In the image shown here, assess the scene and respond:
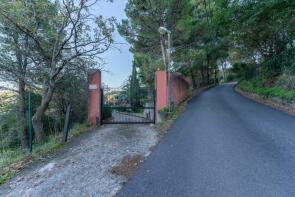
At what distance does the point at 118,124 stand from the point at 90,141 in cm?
269

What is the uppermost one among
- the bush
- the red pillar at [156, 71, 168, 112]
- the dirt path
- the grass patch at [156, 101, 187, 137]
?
the red pillar at [156, 71, 168, 112]

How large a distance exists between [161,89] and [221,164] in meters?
5.97

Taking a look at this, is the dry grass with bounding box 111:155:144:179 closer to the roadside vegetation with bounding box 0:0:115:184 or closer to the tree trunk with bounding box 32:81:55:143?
the roadside vegetation with bounding box 0:0:115:184

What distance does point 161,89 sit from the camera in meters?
10.2

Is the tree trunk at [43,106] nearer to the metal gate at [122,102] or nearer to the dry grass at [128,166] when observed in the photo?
the metal gate at [122,102]

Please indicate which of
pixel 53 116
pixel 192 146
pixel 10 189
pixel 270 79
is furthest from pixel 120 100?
pixel 270 79

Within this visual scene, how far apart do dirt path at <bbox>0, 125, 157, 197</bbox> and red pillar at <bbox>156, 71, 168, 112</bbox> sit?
9.57ft

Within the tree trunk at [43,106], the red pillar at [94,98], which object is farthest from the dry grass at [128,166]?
the red pillar at [94,98]

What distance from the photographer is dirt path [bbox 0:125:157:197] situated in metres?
3.83

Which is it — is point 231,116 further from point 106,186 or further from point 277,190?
point 106,186

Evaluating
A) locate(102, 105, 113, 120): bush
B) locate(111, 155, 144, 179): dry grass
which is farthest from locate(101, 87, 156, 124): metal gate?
locate(111, 155, 144, 179): dry grass

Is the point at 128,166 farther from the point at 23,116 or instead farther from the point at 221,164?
the point at 23,116

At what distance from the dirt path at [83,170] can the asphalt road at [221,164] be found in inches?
17.5

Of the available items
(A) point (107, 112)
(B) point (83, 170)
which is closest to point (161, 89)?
(A) point (107, 112)
